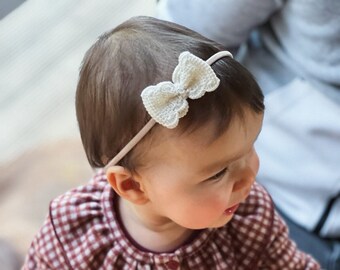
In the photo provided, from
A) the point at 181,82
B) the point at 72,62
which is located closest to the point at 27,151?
the point at 72,62

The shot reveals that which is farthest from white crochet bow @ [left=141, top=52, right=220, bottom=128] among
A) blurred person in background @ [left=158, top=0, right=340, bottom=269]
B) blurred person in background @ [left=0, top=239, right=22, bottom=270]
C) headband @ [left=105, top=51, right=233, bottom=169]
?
blurred person in background @ [left=0, top=239, right=22, bottom=270]

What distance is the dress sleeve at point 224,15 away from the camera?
0.87m

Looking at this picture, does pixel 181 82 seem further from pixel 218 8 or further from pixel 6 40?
pixel 6 40

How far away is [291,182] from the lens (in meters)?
0.89

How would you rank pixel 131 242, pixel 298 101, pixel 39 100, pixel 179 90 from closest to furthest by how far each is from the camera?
pixel 179 90 < pixel 131 242 < pixel 298 101 < pixel 39 100

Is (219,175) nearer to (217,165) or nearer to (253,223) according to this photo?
(217,165)

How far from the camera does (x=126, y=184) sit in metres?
0.67

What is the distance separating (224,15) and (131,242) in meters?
A: 0.33

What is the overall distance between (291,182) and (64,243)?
306 mm

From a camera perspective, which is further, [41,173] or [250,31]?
[41,173]

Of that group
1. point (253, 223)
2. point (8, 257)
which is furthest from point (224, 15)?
point (8, 257)

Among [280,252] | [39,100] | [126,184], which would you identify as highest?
[126,184]

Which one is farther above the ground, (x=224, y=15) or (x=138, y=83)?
(x=138, y=83)

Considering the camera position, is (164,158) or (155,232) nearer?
(164,158)
